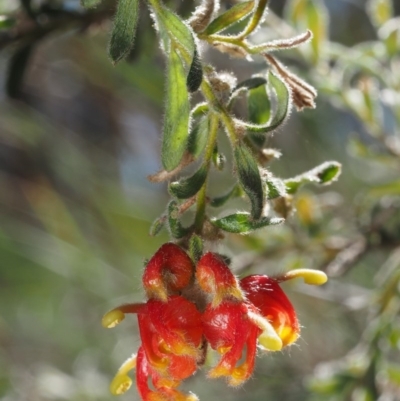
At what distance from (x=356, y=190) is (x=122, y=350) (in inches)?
28.1

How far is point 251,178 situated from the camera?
1.61 ft

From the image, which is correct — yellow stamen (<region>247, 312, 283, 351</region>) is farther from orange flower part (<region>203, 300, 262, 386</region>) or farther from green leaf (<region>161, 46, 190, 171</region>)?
green leaf (<region>161, 46, 190, 171</region>)

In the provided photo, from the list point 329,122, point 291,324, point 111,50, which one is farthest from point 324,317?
point 111,50

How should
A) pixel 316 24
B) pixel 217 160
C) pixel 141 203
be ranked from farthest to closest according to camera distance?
pixel 141 203 < pixel 316 24 < pixel 217 160

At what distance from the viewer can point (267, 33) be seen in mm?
1024

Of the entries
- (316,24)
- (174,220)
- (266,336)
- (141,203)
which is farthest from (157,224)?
(141,203)

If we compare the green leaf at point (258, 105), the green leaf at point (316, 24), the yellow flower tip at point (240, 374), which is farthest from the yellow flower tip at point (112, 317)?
the green leaf at point (316, 24)

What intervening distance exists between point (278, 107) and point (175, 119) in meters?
0.08

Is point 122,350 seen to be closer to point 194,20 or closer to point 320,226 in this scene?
point 320,226

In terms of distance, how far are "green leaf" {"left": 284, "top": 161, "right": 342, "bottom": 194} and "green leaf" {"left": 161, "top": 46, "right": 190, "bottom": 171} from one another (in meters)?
0.13

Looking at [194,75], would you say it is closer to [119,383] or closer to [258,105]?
[258,105]

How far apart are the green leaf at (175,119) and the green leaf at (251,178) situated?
0.04 meters

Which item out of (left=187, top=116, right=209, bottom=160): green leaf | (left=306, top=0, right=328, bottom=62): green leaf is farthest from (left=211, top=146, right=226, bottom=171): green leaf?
(left=306, top=0, right=328, bottom=62): green leaf

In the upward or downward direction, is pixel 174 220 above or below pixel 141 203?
above
